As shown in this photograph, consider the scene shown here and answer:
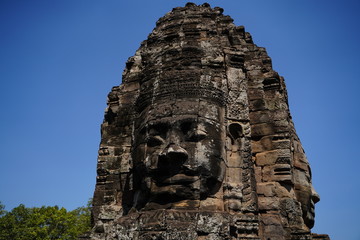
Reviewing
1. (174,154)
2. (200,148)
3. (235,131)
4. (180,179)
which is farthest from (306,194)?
(174,154)

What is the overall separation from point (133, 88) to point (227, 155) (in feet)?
9.72

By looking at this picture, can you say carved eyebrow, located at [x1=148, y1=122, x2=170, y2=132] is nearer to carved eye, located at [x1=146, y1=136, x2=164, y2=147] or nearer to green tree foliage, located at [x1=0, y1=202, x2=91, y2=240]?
carved eye, located at [x1=146, y1=136, x2=164, y2=147]

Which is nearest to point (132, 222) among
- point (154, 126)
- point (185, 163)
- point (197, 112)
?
point (185, 163)

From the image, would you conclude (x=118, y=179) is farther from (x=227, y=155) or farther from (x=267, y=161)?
(x=267, y=161)

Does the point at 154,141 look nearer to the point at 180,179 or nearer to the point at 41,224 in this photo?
the point at 180,179

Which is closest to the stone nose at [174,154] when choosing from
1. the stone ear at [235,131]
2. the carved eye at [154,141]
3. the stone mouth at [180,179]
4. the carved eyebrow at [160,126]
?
the stone mouth at [180,179]

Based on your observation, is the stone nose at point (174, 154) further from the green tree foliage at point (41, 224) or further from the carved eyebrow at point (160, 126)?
the green tree foliage at point (41, 224)

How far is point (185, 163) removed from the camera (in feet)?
18.0

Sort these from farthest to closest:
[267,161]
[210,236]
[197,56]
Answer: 1. [197,56]
2. [267,161]
3. [210,236]

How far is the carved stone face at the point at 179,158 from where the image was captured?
5398 mm

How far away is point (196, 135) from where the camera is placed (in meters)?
5.75

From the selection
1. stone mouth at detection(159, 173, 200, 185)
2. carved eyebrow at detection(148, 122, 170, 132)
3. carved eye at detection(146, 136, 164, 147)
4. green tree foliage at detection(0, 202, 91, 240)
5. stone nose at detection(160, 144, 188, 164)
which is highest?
green tree foliage at detection(0, 202, 91, 240)

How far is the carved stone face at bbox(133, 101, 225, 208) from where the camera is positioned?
5398 millimetres

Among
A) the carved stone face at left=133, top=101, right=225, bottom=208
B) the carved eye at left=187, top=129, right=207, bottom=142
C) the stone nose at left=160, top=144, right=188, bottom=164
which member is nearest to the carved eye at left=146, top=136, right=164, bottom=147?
the carved stone face at left=133, top=101, right=225, bottom=208
